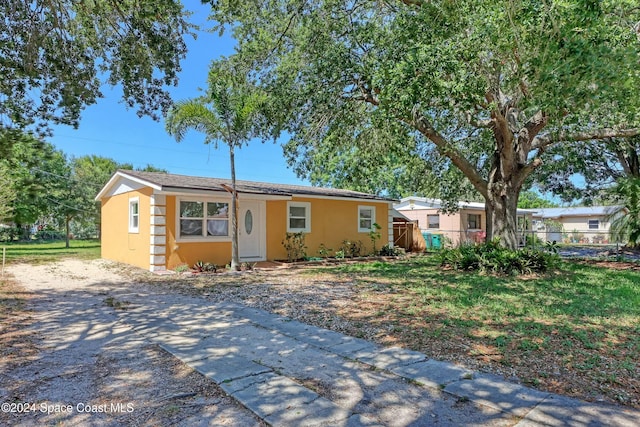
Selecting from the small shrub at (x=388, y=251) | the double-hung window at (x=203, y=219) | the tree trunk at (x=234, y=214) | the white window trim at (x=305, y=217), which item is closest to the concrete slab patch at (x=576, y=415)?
the tree trunk at (x=234, y=214)

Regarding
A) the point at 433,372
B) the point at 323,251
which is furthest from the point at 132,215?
the point at 433,372

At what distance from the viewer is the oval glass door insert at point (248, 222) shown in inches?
513

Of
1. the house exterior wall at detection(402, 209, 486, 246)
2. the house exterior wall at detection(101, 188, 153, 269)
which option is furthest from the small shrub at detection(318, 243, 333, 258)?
the house exterior wall at detection(402, 209, 486, 246)

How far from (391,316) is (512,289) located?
3.88 metres

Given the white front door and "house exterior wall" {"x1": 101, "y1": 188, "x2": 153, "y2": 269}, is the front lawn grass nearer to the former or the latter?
the white front door

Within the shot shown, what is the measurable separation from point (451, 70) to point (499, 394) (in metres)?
5.94

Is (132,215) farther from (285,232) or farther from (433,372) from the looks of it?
(433,372)

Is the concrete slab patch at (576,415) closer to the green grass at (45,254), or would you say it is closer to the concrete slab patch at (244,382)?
the concrete slab patch at (244,382)

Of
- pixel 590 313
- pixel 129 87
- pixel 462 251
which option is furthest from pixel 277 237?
pixel 590 313

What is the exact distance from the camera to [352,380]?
3.52 metres

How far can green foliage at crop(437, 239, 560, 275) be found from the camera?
1054 centimetres

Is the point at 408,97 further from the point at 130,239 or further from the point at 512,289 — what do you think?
the point at 130,239

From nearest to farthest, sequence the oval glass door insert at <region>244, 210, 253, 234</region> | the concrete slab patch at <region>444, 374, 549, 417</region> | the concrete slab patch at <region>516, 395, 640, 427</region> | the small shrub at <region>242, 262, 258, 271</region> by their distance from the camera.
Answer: the concrete slab patch at <region>516, 395, 640, 427</region>
the concrete slab patch at <region>444, 374, 549, 417</region>
the small shrub at <region>242, 262, 258, 271</region>
the oval glass door insert at <region>244, 210, 253, 234</region>

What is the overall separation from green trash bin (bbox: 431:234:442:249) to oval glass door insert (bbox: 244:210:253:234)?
12481 mm
